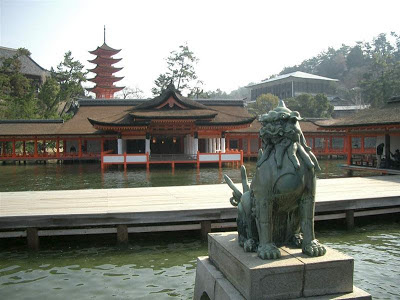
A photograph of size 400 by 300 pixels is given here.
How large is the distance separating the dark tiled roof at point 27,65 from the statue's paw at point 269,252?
192 feet

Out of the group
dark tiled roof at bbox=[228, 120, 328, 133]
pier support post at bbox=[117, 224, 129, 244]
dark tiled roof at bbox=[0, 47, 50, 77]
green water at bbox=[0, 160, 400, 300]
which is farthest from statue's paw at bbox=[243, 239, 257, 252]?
dark tiled roof at bbox=[0, 47, 50, 77]

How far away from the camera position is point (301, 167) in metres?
3.87

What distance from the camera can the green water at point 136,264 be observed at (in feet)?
18.4

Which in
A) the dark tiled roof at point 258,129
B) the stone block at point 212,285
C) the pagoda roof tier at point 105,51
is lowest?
the stone block at point 212,285

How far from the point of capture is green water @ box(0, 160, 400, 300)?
562cm

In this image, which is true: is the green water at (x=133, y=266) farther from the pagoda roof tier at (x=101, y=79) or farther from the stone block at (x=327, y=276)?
the pagoda roof tier at (x=101, y=79)

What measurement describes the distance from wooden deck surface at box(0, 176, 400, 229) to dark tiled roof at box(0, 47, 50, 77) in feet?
169

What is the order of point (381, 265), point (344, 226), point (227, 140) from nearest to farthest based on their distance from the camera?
point (381, 265) < point (344, 226) < point (227, 140)

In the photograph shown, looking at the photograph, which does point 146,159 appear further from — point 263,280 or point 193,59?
point 193,59

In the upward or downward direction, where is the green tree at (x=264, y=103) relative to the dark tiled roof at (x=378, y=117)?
upward

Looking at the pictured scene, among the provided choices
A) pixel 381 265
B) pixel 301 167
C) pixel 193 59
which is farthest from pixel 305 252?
pixel 193 59

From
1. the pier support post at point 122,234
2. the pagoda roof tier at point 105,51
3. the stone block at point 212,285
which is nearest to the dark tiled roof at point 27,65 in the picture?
the pagoda roof tier at point 105,51

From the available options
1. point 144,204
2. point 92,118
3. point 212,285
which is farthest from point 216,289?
point 92,118

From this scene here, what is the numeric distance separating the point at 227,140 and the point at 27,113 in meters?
22.0
